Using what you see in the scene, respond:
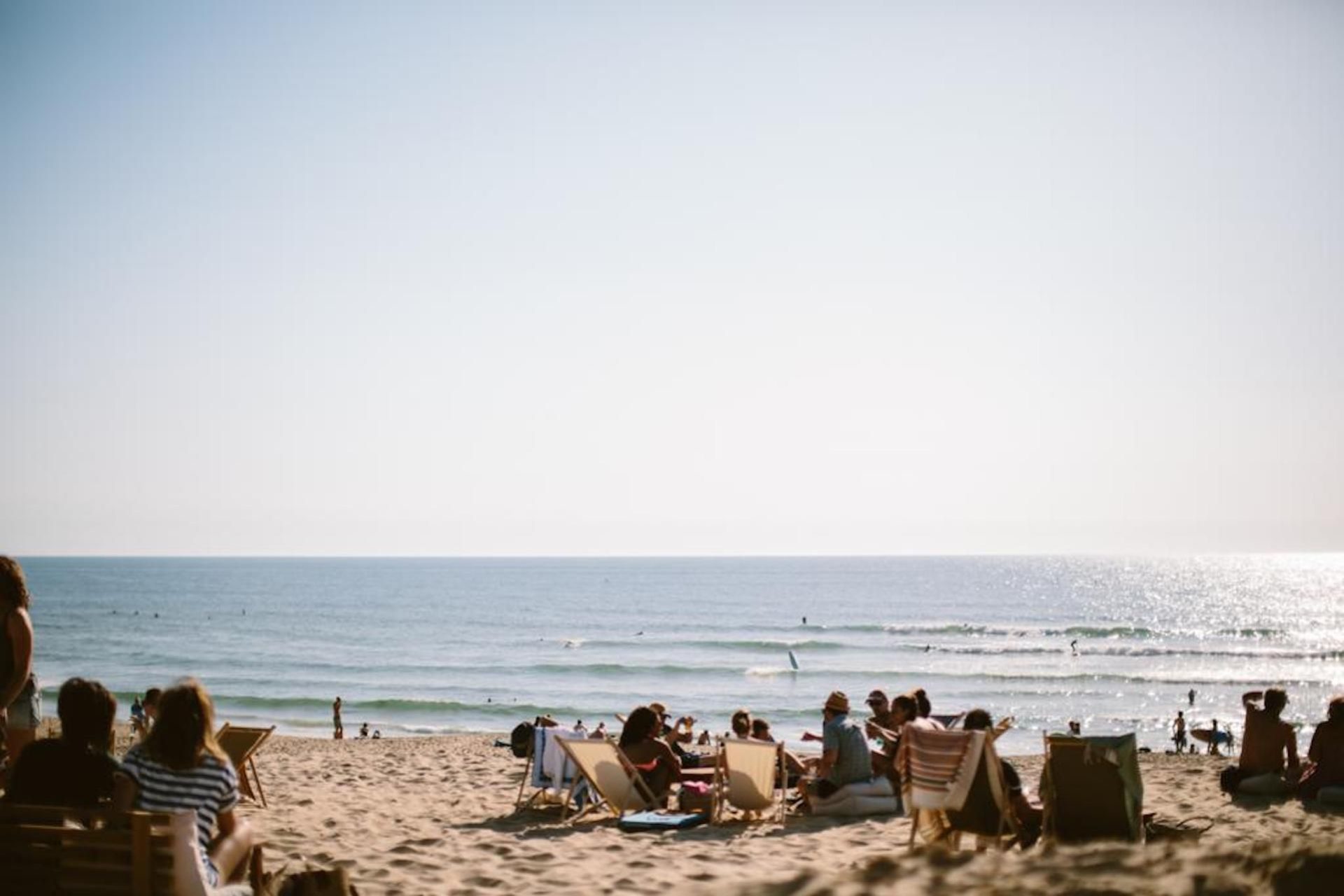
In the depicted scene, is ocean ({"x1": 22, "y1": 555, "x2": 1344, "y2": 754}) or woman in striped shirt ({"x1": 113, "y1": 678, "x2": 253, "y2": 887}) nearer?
woman in striped shirt ({"x1": 113, "y1": 678, "x2": 253, "y2": 887})

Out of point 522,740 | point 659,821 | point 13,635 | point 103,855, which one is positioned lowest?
point 522,740

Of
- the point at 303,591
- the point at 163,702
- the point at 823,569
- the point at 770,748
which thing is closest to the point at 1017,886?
the point at 163,702

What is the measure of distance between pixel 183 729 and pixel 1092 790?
5292 mm

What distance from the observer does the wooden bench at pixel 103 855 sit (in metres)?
3.58

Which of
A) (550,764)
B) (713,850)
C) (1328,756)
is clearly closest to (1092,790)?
(713,850)

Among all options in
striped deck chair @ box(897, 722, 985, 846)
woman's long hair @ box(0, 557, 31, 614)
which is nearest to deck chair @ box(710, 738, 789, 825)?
striped deck chair @ box(897, 722, 985, 846)

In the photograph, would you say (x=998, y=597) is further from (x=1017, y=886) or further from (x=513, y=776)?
(x=1017, y=886)

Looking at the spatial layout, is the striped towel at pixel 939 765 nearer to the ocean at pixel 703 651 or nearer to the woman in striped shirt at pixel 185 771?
the woman in striped shirt at pixel 185 771

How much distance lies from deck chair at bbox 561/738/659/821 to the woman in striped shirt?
422cm

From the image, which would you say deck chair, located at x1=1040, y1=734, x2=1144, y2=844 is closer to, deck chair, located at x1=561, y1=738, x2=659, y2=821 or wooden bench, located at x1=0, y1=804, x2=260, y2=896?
deck chair, located at x1=561, y1=738, x2=659, y2=821

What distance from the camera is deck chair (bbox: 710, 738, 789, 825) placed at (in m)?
8.12

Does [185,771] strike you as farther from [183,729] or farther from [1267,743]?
[1267,743]

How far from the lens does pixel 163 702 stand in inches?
151

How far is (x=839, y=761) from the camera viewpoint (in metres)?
8.40
